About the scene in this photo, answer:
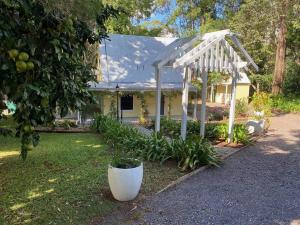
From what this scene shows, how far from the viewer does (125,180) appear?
602 centimetres

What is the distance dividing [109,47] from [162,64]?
34.9ft

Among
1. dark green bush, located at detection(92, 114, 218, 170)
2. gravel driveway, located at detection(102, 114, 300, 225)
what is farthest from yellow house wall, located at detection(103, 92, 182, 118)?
gravel driveway, located at detection(102, 114, 300, 225)

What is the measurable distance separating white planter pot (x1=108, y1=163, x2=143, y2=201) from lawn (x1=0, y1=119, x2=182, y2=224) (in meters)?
0.22

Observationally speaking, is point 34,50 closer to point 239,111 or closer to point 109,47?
point 109,47

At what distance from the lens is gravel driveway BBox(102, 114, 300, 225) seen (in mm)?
5566

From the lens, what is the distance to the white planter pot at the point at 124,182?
604 cm

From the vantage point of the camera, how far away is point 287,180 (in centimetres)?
768

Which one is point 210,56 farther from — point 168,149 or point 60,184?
point 60,184

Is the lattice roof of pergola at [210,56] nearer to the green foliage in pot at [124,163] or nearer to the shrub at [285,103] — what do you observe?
the green foliage in pot at [124,163]

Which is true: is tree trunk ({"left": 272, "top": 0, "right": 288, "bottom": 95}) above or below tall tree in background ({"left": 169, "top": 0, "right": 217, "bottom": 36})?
below

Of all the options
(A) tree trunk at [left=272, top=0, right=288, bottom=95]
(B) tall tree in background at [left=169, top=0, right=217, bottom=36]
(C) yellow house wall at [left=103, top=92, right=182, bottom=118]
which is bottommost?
(C) yellow house wall at [left=103, top=92, right=182, bottom=118]

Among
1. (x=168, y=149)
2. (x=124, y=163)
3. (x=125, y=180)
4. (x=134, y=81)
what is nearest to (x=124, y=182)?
(x=125, y=180)

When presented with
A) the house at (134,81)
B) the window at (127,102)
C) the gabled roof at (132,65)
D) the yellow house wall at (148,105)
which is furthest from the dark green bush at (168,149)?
the window at (127,102)

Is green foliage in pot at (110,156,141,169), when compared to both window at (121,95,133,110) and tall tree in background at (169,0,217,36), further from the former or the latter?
tall tree in background at (169,0,217,36)
